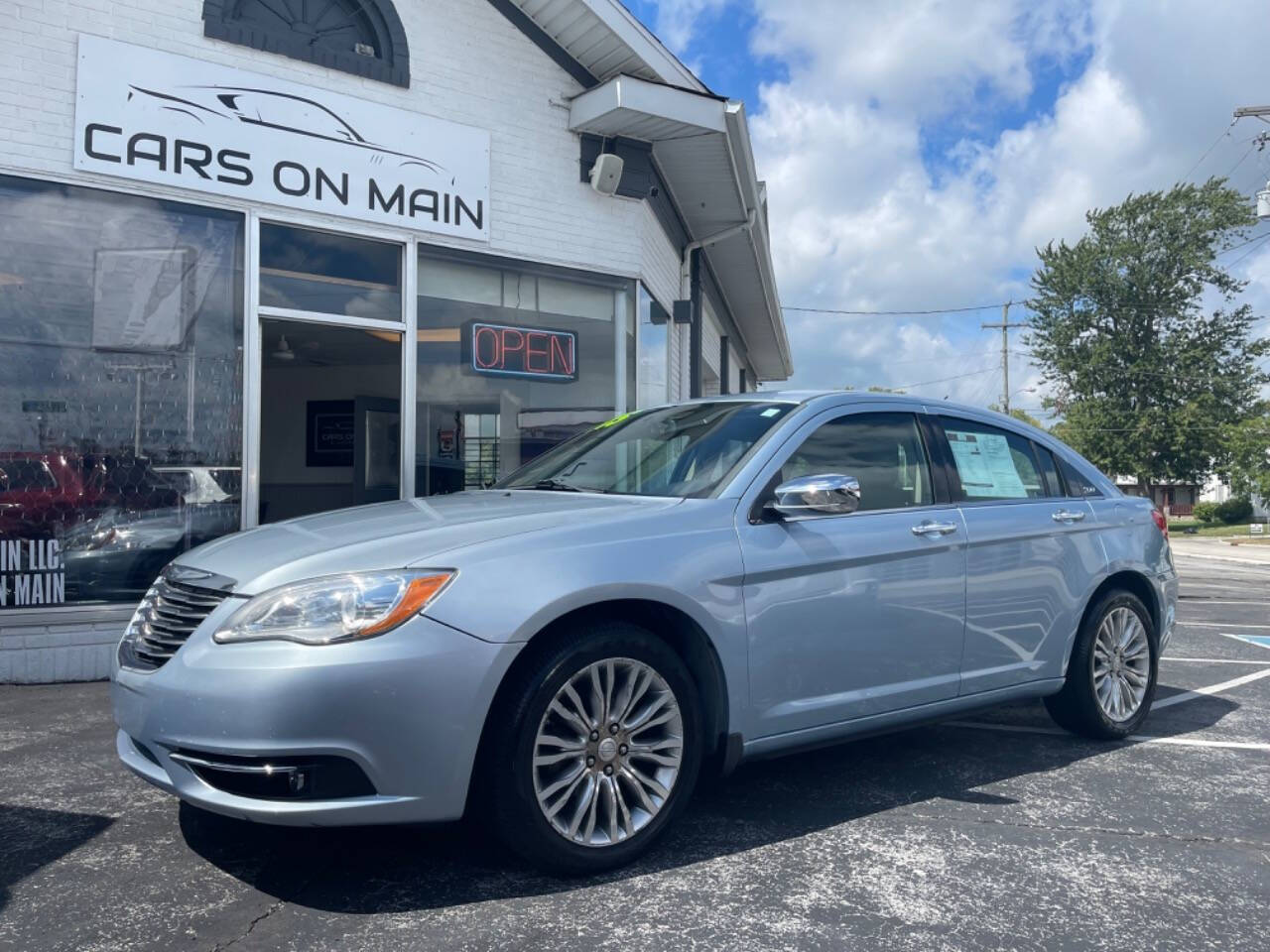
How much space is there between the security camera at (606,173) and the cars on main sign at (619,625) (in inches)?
182

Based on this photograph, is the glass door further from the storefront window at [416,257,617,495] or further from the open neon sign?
the open neon sign

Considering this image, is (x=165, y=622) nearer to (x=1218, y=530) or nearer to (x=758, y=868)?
(x=758, y=868)

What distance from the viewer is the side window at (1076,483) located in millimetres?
5234

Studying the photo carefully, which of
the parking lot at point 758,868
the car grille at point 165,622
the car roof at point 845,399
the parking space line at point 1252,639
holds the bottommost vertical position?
the parking lot at point 758,868

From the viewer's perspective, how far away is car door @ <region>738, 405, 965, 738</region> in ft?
12.4

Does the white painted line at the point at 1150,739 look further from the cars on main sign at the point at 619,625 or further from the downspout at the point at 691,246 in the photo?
the downspout at the point at 691,246

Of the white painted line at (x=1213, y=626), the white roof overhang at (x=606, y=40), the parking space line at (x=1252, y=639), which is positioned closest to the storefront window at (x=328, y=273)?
the white roof overhang at (x=606, y=40)

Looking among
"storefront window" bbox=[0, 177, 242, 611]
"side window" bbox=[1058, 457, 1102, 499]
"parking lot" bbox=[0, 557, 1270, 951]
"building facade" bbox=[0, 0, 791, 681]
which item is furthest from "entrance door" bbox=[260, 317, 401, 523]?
"side window" bbox=[1058, 457, 1102, 499]

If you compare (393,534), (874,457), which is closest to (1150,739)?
(874,457)

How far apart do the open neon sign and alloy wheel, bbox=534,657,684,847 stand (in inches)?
226

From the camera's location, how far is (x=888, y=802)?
4.21 metres

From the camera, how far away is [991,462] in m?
4.94

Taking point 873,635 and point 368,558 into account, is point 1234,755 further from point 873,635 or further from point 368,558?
point 368,558

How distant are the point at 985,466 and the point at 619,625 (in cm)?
223
